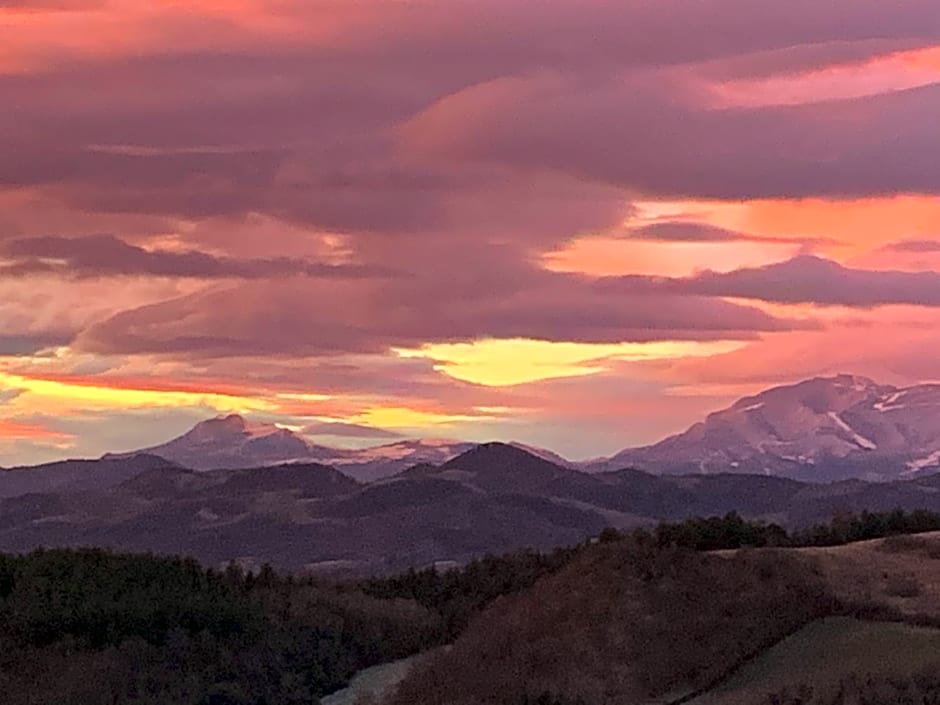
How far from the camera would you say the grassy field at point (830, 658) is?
55.4 feet

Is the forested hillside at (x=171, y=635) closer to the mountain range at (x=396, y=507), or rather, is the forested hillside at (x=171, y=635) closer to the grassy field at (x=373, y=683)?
the grassy field at (x=373, y=683)

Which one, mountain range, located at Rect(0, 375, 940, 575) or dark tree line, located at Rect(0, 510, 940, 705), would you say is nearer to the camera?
dark tree line, located at Rect(0, 510, 940, 705)

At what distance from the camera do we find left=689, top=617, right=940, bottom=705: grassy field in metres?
16.9

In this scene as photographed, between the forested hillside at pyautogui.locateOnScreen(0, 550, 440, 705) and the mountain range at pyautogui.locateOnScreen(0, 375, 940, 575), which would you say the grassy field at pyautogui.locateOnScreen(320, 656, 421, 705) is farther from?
the mountain range at pyautogui.locateOnScreen(0, 375, 940, 575)

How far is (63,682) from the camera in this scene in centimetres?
1952

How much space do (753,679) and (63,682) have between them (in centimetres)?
749

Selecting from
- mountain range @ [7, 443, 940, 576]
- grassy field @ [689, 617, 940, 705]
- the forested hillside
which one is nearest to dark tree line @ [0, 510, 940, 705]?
the forested hillside

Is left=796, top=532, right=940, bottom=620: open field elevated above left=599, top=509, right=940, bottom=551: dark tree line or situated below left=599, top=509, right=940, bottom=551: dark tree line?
below

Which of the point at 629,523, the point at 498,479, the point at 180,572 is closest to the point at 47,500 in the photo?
the point at 498,479

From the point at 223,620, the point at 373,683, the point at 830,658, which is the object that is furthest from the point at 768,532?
the point at 223,620

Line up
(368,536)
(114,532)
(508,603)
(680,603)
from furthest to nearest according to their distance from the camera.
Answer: (114,532) → (368,536) → (508,603) → (680,603)

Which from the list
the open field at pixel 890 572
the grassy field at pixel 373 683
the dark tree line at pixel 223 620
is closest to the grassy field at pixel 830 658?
the open field at pixel 890 572

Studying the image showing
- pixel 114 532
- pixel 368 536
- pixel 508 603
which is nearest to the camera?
pixel 508 603

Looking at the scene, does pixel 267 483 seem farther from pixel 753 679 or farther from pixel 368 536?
pixel 753 679
